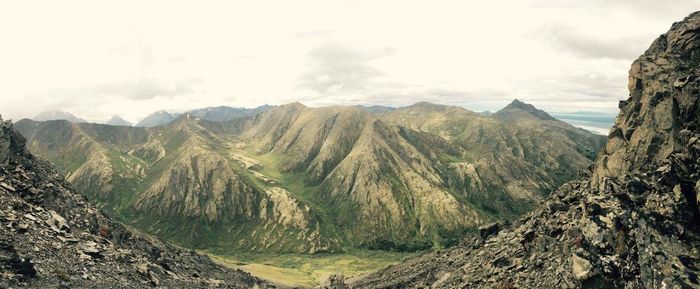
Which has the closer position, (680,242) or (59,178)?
(680,242)

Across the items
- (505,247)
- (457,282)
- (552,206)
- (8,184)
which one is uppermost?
(8,184)

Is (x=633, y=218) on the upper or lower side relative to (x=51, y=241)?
upper

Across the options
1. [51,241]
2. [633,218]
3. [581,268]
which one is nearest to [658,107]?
[633,218]

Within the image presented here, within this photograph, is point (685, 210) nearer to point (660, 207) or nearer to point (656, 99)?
point (660, 207)

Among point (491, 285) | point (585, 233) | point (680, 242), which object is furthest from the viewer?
point (491, 285)

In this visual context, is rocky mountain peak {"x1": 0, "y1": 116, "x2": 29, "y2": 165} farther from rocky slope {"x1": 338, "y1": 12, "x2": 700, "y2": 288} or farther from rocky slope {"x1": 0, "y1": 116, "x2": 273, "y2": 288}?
rocky slope {"x1": 338, "y1": 12, "x2": 700, "y2": 288}

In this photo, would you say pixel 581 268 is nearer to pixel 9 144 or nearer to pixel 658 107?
pixel 658 107

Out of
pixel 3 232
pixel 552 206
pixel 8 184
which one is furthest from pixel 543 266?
pixel 8 184
